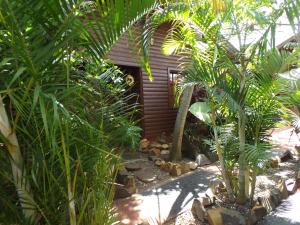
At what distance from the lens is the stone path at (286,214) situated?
4.01 metres

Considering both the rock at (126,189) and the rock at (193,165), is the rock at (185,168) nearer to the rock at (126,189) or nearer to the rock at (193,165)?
the rock at (193,165)

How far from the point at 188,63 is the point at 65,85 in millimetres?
2793

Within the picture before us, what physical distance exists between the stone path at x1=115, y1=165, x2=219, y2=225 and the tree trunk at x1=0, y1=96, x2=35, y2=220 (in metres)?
2.06

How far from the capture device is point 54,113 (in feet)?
3.96

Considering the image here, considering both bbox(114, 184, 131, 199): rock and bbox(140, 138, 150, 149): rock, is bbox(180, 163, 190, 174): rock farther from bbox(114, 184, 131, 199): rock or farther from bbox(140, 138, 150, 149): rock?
bbox(114, 184, 131, 199): rock

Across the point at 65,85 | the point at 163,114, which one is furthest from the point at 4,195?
the point at 163,114

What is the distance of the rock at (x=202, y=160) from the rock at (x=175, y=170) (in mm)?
969

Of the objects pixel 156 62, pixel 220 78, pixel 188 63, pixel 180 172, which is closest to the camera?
pixel 220 78

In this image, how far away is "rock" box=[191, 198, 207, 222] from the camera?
390 cm

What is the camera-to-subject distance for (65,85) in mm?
1535

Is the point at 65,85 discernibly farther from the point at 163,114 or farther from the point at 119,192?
the point at 163,114

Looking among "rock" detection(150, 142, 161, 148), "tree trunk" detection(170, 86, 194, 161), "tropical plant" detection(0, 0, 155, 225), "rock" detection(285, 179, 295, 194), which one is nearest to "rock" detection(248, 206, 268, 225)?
"rock" detection(285, 179, 295, 194)

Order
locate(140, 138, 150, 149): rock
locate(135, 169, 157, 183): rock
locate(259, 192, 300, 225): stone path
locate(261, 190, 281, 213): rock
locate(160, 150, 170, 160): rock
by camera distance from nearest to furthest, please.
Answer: locate(259, 192, 300, 225): stone path < locate(261, 190, 281, 213): rock < locate(135, 169, 157, 183): rock < locate(160, 150, 170, 160): rock < locate(140, 138, 150, 149): rock

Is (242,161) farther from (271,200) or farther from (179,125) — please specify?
(179,125)
